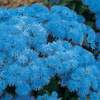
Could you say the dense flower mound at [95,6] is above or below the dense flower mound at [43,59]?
above

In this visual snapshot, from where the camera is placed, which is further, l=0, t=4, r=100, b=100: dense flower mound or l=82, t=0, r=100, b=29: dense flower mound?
l=82, t=0, r=100, b=29: dense flower mound

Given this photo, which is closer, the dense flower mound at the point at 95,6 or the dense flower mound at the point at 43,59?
the dense flower mound at the point at 43,59

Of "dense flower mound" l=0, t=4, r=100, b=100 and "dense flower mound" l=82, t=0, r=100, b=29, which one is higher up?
"dense flower mound" l=82, t=0, r=100, b=29

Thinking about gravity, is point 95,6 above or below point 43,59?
above

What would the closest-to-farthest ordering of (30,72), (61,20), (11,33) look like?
(30,72)
(11,33)
(61,20)

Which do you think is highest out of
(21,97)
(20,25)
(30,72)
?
(20,25)

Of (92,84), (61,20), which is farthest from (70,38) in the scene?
(92,84)

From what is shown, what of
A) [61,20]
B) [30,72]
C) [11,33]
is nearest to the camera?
[30,72]

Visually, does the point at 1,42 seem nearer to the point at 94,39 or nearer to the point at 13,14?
the point at 13,14
